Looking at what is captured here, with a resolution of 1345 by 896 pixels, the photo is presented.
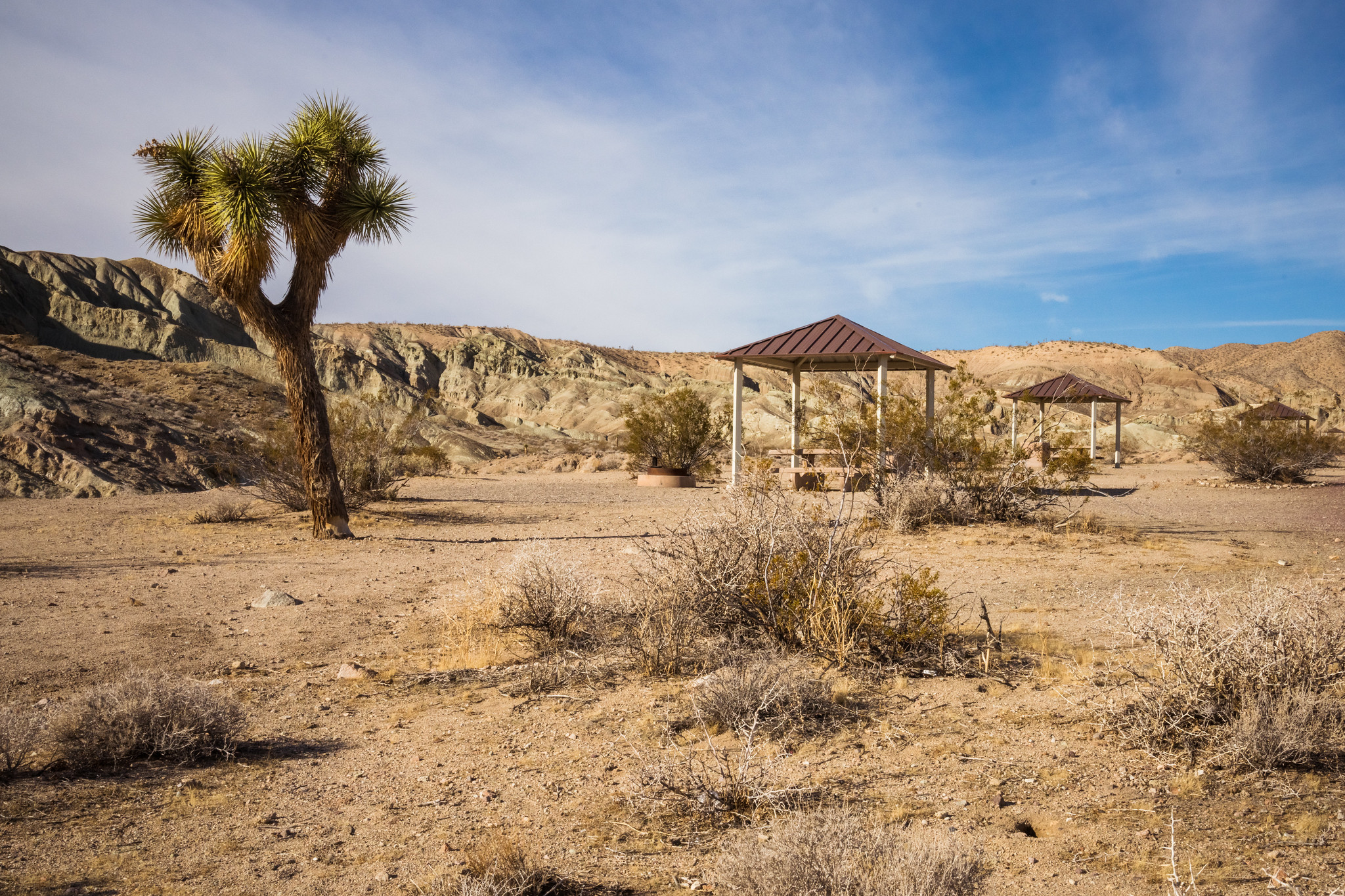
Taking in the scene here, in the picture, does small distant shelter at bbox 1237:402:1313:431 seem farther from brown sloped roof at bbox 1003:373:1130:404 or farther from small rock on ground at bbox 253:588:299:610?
small rock on ground at bbox 253:588:299:610

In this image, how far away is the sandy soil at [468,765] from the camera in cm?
303

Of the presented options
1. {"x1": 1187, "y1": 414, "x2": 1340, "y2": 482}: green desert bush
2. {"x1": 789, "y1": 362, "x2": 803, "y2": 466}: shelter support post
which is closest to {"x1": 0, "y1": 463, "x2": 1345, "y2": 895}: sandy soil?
{"x1": 789, "y1": 362, "x2": 803, "y2": 466}: shelter support post

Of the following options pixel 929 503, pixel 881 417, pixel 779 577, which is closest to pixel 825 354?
pixel 881 417

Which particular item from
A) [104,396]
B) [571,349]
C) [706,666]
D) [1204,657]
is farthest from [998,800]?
[571,349]

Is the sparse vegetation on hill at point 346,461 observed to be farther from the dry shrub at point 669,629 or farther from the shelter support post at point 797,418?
the dry shrub at point 669,629

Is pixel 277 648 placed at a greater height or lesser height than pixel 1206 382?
lesser

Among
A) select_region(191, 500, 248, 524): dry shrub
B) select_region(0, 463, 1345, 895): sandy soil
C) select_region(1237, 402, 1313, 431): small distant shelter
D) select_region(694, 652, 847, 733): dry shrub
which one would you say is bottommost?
select_region(0, 463, 1345, 895): sandy soil

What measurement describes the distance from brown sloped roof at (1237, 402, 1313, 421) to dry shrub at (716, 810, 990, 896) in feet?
81.5

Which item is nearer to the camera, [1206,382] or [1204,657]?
[1204,657]

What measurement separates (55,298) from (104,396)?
23695 mm

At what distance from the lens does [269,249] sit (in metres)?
11.1

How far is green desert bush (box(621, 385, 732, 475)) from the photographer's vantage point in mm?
23703

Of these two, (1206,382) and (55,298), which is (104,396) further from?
(1206,382)

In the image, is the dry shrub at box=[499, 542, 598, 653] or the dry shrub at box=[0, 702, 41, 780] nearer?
the dry shrub at box=[0, 702, 41, 780]
